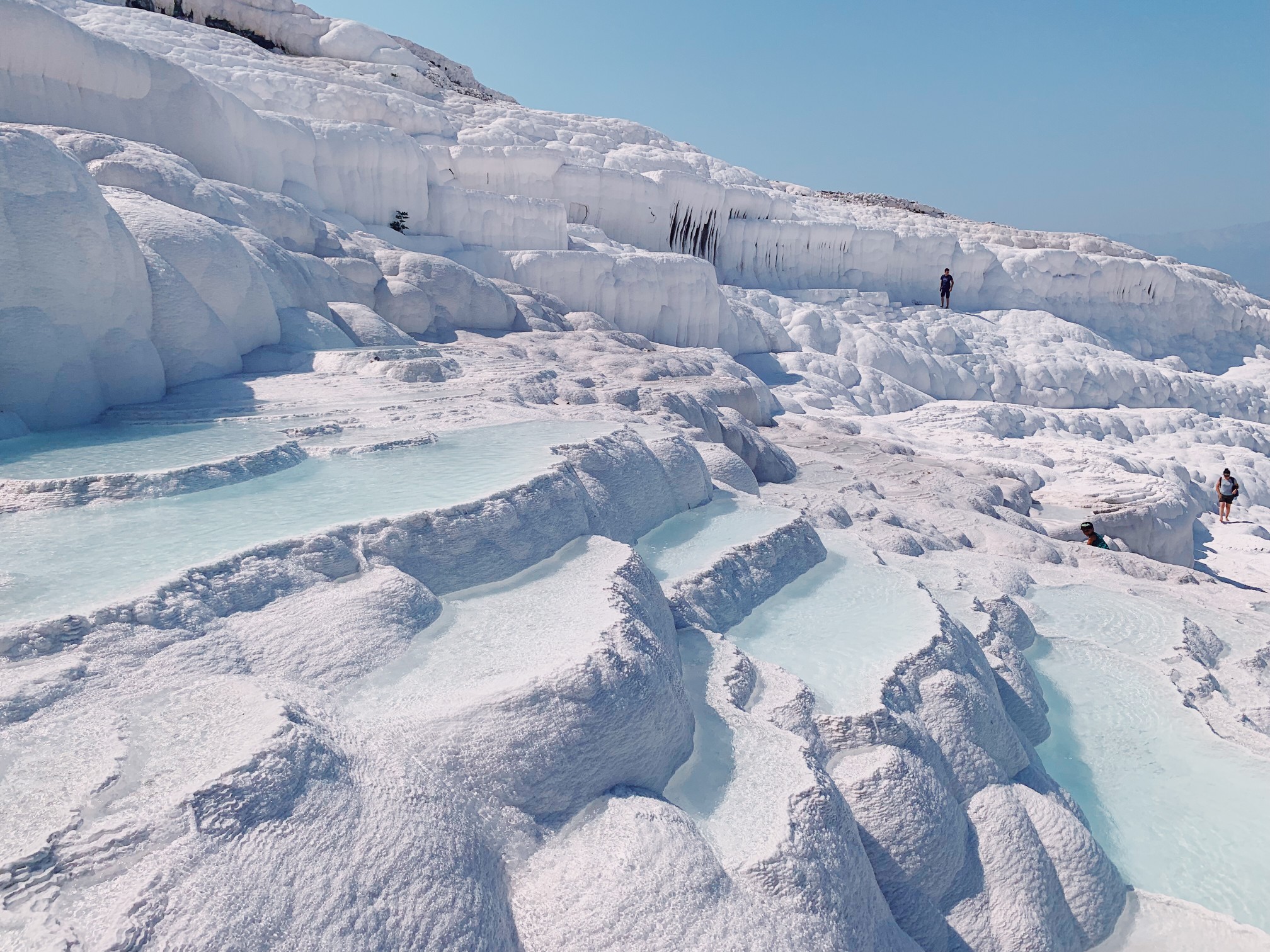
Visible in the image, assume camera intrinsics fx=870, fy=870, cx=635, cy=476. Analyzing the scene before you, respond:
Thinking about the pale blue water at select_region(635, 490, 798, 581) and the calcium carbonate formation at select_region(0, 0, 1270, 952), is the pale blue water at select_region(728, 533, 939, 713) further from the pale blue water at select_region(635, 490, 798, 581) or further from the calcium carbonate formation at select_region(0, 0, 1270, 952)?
the pale blue water at select_region(635, 490, 798, 581)

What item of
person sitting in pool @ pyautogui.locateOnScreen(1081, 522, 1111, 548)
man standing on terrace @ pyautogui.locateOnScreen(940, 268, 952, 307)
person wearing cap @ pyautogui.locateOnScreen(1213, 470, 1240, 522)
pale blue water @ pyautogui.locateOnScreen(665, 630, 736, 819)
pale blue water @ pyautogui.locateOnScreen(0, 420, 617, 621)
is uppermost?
pale blue water @ pyautogui.locateOnScreen(0, 420, 617, 621)

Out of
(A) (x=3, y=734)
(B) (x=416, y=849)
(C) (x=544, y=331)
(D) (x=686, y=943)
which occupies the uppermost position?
(A) (x=3, y=734)

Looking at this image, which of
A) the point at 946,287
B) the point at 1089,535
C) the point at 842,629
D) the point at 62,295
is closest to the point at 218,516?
the point at 62,295

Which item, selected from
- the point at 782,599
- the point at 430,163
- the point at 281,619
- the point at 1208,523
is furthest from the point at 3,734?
the point at 1208,523

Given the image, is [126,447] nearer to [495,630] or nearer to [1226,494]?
[495,630]

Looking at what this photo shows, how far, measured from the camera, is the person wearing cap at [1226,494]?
9.74m

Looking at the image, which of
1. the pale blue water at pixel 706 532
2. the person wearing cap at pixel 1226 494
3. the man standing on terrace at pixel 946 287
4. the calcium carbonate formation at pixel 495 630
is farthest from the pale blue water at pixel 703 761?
the man standing on terrace at pixel 946 287

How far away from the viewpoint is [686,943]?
5.93ft

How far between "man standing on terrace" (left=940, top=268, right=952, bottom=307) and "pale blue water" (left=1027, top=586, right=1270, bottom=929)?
11.9 meters

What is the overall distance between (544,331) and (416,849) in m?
6.87

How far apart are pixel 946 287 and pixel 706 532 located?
13.2m

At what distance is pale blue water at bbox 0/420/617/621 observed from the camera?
2.14m

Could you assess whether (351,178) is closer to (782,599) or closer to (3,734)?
(782,599)

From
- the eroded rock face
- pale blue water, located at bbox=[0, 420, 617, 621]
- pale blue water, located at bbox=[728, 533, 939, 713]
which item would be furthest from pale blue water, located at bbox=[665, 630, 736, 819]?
the eroded rock face
